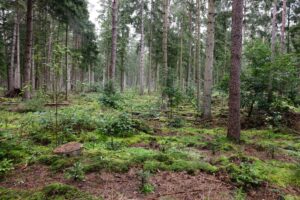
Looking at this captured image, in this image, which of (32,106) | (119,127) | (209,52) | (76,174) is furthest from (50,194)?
(209,52)

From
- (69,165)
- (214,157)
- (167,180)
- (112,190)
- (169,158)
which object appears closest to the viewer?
(112,190)

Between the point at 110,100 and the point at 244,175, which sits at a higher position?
the point at 110,100

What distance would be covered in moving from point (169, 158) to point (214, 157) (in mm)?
1120

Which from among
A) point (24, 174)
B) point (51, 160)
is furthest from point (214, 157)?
point (24, 174)

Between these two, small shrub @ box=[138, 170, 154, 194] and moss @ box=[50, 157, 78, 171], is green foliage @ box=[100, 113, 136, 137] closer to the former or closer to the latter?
moss @ box=[50, 157, 78, 171]

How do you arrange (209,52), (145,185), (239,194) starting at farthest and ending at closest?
(209,52) → (145,185) → (239,194)

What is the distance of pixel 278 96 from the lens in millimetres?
9594

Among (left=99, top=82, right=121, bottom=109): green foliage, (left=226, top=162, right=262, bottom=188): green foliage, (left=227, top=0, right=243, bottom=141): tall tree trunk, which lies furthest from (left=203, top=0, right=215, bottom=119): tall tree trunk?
(left=226, top=162, right=262, bottom=188): green foliage

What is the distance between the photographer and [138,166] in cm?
486

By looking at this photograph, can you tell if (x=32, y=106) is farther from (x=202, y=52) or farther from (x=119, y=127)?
(x=202, y=52)

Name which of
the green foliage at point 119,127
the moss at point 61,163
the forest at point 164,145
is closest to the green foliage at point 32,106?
the forest at point 164,145

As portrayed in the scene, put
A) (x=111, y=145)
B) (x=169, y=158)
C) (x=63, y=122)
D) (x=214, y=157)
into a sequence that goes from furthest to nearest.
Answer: (x=63, y=122) < (x=111, y=145) < (x=214, y=157) < (x=169, y=158)

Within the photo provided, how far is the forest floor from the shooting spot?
3.98m

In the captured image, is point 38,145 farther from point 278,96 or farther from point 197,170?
point 278,96
